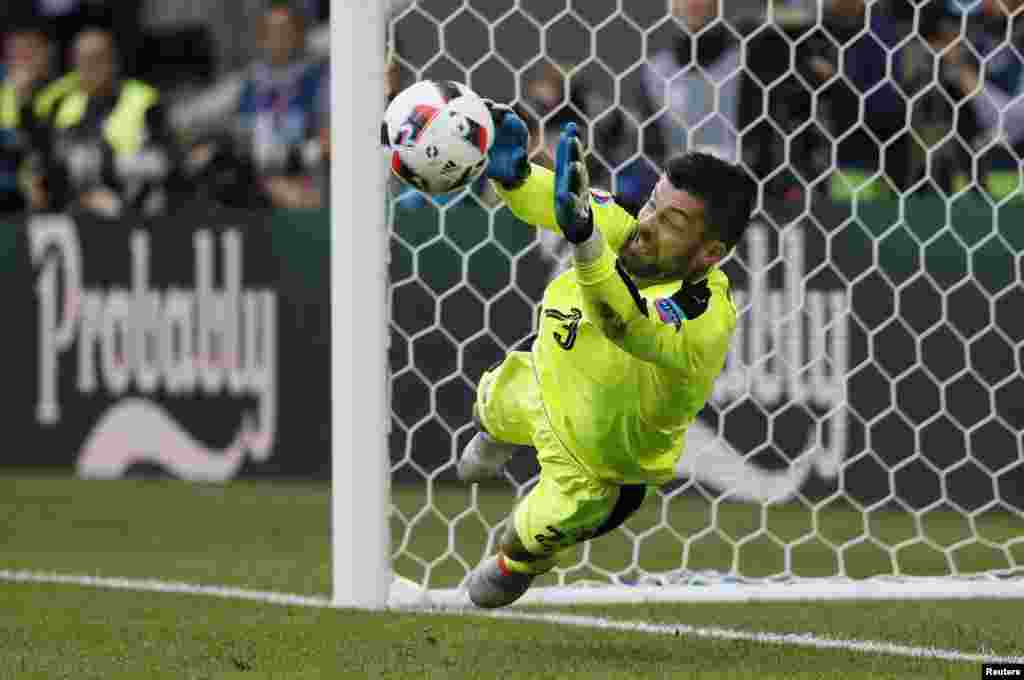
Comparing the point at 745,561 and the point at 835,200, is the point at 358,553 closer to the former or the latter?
the point at 745,561

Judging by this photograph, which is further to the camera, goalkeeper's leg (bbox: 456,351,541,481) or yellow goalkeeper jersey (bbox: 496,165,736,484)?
goalkeeper's leg (bbox: 456,351,541,481)

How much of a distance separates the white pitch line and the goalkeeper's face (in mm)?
1061

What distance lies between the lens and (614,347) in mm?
4801

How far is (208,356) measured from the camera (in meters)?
9.15

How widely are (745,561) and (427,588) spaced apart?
4.79 ft

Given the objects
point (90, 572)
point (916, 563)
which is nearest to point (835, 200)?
point (916, 563)

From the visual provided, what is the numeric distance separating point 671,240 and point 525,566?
3.24ft

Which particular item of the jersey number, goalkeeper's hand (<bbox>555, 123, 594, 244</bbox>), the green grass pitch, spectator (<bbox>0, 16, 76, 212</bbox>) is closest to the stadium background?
the green grass pitch

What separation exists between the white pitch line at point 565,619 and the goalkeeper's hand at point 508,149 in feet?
4.53

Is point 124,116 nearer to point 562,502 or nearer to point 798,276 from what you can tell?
point 798,276

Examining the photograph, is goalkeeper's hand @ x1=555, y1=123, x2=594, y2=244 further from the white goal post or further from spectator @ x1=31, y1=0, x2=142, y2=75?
spectator @ x1=31, y1=0, x2=142, y2=75

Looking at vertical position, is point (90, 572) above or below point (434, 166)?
below

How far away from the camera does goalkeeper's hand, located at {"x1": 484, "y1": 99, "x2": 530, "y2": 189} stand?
178 inches

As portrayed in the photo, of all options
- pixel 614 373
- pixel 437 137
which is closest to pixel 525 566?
pixel 614 373
